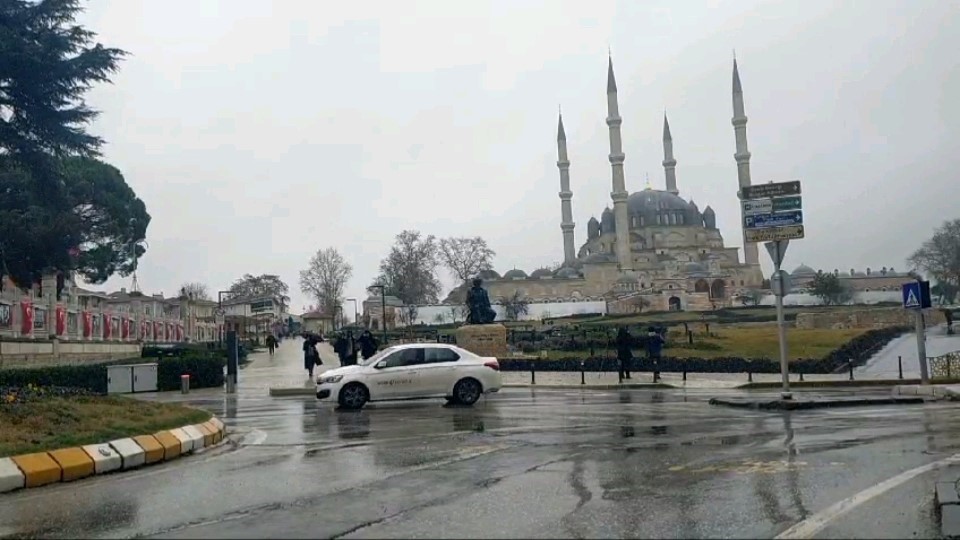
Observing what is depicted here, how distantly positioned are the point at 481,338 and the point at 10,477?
25656 mm

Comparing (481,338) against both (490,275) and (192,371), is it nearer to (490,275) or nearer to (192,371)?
(192,371)

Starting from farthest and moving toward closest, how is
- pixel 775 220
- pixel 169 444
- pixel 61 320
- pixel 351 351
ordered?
1. pixel 61 320
2. pixel 351 351
3. pixel 775 220
4. pixel 169 444

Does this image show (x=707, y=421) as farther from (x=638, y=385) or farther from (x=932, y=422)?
(x=638, y=385)

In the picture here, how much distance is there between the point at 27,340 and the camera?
1260 inches

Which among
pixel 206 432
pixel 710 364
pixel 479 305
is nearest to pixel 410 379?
pixel 206 432

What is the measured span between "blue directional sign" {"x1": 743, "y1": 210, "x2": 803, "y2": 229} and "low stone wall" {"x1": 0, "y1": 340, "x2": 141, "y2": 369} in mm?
22491

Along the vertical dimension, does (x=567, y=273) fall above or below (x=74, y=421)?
above

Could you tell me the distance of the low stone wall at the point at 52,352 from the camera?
30.0 m

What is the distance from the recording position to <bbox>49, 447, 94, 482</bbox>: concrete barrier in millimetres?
9812

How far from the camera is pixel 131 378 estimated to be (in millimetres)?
27938

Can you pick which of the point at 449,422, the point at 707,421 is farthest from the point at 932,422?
the point at 449,422

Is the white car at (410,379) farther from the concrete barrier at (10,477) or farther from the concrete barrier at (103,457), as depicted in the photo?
the concrete barrier at (10,477)

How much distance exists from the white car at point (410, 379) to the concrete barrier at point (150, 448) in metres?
7.17

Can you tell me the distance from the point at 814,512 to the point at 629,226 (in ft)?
423
